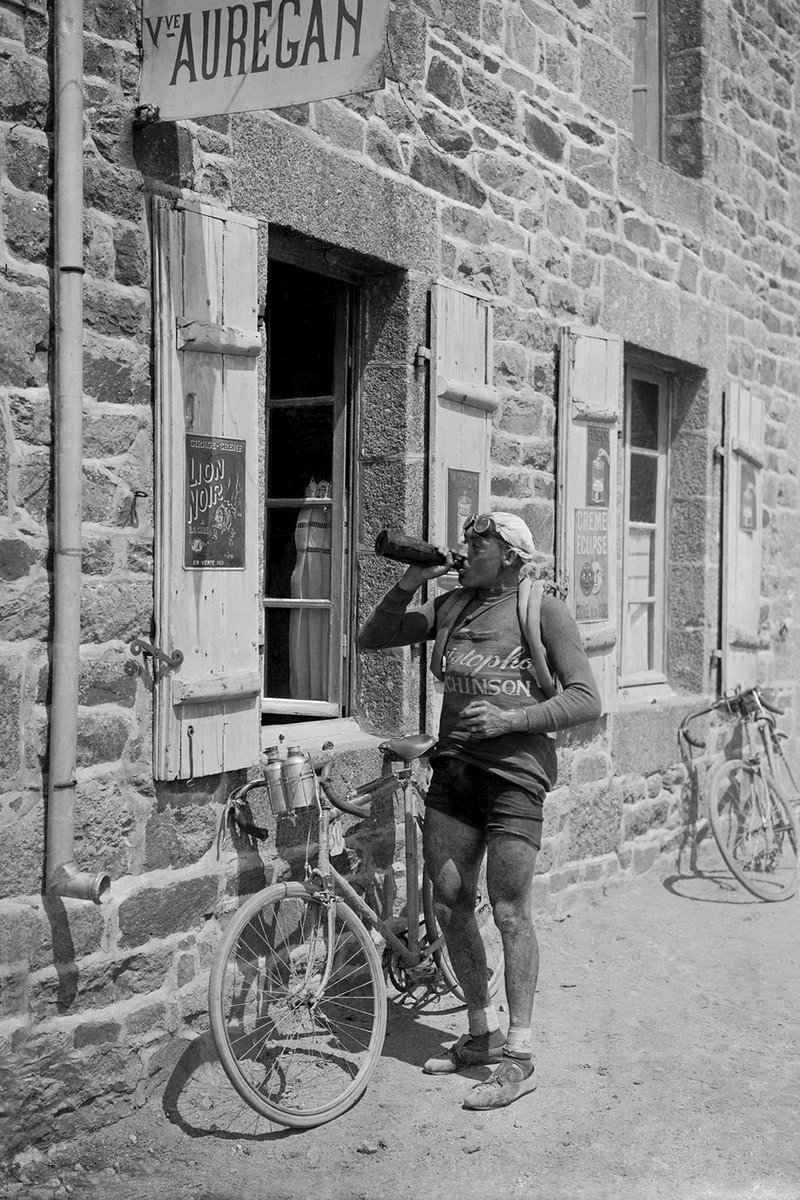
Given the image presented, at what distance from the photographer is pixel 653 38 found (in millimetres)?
7734

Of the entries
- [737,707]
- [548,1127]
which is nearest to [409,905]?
[548,1127]

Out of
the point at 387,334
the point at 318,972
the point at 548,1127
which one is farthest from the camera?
the point at 387,334

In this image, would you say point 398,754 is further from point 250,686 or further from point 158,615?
point 158,615

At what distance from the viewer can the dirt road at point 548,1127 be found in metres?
3.73

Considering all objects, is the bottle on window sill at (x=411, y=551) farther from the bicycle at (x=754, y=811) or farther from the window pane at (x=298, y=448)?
the bicycle at (x=754, y=811)

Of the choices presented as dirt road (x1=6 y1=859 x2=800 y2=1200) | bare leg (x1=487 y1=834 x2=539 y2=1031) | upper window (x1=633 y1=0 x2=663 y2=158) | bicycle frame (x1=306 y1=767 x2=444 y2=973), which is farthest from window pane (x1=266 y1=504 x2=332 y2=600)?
upper window (x1=633 y1=0 x2=663 y2=158)

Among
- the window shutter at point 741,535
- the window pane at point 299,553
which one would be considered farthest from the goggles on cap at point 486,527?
the window shutter at point 741,535

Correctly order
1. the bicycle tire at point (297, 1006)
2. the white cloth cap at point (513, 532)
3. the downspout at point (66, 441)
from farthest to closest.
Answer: the white cloth cap at point (513, 532), the bicycle tire at point (297, 1006), the downspout at point (66, 441)

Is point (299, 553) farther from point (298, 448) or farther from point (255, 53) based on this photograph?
point (255, 53)

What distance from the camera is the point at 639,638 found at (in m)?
7.61

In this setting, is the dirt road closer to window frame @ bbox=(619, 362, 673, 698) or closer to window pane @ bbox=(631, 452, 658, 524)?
window frame @ bbox=(619, 362, 673, 698)

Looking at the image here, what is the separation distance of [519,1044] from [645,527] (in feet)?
12.6

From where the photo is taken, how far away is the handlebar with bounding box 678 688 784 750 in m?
7.36

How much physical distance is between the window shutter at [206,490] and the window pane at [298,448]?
970 millimetres
